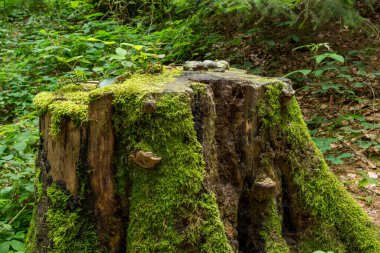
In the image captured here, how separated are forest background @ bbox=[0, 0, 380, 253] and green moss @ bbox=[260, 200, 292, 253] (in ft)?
4.15

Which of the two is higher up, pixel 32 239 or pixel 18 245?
pixel 32 239

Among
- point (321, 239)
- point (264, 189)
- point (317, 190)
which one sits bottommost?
point (321, 239)

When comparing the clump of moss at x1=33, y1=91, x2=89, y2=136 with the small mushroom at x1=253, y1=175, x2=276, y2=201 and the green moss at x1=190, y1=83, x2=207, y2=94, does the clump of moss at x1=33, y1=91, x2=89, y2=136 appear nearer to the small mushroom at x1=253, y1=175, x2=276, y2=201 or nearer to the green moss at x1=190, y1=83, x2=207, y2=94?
the green moss at x1=190, y1=83, x2=207, y2=94

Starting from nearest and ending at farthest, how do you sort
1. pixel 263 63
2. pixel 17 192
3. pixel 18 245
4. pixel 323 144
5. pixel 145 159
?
pixel 145 159 → pixel 18 245 → pixel 17 192 → pixel 323 144 → pixel 263 63

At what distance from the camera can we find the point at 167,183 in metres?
2.05

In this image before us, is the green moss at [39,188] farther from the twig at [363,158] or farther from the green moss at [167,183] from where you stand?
the twig at [363,158]

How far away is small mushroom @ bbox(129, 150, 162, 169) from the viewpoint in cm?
200

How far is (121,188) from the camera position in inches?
86.0

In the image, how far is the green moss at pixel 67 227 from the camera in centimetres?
220

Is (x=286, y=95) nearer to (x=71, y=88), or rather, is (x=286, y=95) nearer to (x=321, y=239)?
(x=321, y=239)

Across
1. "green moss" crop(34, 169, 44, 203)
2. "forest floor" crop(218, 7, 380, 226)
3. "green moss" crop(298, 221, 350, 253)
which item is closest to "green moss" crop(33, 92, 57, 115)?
"green moss" crop(34, 169, 44, 203)

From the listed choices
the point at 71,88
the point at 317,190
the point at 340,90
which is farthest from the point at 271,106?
the point at 340,90

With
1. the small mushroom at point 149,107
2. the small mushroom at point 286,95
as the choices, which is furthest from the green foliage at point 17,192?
the small mushroom at point 286,95

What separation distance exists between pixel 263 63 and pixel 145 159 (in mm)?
4882
